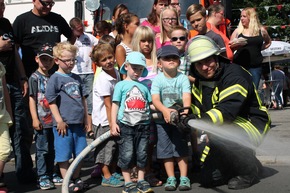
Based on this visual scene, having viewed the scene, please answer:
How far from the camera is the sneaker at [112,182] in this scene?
21.3 feet

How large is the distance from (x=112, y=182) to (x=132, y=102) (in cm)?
106

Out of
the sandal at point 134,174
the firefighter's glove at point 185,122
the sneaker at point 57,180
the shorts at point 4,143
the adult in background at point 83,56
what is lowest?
the sneaker at point 57,180

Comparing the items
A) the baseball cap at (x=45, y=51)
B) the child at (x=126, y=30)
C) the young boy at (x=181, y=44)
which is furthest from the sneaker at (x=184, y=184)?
the baseball cap at (x=45, y=51)

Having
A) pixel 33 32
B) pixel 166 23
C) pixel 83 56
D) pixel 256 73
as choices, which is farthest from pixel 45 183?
pixel 256 73

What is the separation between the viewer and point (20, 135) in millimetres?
6574

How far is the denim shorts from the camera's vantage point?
604cm

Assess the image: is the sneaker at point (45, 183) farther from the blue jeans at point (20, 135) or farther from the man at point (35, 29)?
the man at point (35, 29)

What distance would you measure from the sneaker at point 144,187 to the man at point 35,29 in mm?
2155

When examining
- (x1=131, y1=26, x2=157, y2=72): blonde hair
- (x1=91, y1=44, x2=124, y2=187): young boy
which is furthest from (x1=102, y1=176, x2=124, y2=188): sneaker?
(x1=131, y1=26, x2=157, y2=72): blonde hair

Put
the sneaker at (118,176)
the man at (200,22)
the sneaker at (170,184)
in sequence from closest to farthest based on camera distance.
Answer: the sneaker at (170,184), the sneaker at (118,176), the man at (200,22)

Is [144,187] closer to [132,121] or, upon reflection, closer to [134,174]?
[134,174]

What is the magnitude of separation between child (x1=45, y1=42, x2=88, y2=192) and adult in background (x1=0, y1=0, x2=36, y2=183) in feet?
1.69

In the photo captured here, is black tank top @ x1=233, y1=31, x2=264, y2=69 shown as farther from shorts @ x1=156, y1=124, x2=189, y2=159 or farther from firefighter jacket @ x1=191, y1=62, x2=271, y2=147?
shorts @ x1=156, y1=124, x2=189, y2=159

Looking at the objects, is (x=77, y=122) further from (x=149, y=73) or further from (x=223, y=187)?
(x=223, y=187)
